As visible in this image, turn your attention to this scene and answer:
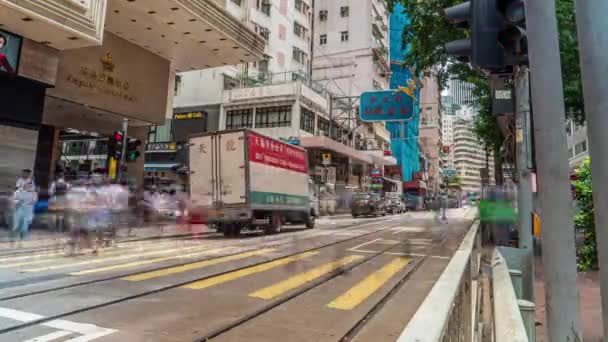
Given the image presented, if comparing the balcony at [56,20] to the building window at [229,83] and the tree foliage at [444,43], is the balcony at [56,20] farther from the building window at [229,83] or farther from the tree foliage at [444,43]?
the building window at [229,83]

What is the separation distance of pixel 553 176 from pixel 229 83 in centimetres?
3241

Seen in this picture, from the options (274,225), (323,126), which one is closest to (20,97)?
(274,225)

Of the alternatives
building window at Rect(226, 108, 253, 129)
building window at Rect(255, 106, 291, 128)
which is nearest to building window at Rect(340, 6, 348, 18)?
building window at Rect(255, 106, 291, 128)

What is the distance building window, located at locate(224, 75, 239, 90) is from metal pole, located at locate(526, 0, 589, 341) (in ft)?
104

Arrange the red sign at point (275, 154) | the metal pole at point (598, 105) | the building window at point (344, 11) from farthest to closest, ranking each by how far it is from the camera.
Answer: the building window at point (344, 11), the red sign at point (275, 154), the metal pole at point (598, 105)

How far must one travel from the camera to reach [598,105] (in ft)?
5.66

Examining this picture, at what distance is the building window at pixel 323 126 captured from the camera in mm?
34544

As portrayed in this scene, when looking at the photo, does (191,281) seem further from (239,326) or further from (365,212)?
(365,212)

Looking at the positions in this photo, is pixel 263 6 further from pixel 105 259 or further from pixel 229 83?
pixel 105 259

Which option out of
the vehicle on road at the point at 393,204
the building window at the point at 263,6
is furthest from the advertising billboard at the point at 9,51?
the vehicle on road at the point at 393,204

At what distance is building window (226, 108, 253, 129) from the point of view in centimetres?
3225

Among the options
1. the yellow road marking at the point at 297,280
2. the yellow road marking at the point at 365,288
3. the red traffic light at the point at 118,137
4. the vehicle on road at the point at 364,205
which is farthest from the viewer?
the vehicle on road at the point at 364,205

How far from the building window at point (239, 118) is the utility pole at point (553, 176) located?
30465 millimetres

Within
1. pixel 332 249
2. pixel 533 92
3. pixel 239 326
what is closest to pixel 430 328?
pixel 533 92
